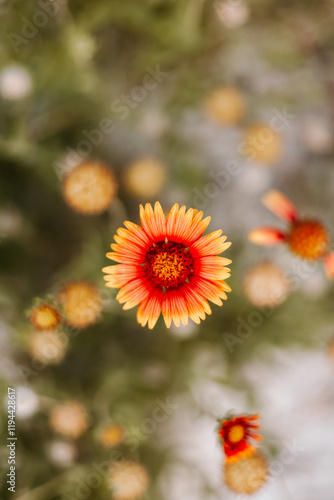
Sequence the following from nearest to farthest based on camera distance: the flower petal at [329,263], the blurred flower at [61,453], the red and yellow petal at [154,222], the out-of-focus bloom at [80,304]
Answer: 1. the red and yellow petal at [154,222]
2. the out-of-focus bloom at [80,304]
3. the flower petal at [329,263]
4. the blurred flower at [61,453]

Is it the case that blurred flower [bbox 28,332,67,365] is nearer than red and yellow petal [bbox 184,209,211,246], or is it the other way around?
red and yellow petal [bbox 184,209,211,246]

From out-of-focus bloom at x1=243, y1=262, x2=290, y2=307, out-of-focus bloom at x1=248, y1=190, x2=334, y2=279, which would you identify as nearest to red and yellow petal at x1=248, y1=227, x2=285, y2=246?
out-of-focus bloom at x1=248, y1=190, x2=334, y2=279

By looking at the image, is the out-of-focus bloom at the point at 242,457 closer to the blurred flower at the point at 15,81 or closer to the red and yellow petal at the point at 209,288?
the red and yellow petal at the point at 209,288

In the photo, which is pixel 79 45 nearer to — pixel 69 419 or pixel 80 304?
pixel 80 304

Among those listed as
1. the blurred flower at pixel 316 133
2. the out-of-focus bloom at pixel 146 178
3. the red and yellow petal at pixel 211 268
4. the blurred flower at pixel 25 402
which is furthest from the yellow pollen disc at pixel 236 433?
the blurred flower at pixel 316 133

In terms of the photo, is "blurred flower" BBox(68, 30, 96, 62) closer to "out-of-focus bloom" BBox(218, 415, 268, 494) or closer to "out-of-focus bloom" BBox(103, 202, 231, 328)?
"out-of-focus bloom" BBox(103, 202, 231, 328)
